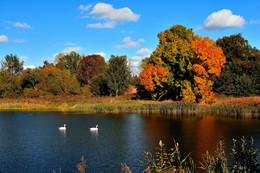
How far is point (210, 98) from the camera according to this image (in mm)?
48688

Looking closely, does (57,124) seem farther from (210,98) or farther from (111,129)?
(210,98)

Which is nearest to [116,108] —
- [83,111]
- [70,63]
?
[83,111]

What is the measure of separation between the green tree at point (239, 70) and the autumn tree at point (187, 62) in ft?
12.4

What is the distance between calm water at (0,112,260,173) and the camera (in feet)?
60.2

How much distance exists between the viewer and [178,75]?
53.2 meters

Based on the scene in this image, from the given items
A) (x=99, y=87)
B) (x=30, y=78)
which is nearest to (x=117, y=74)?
(x=99, y=87)

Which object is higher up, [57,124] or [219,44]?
[219,44]

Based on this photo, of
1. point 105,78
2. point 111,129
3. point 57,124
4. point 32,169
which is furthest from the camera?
point 105,78

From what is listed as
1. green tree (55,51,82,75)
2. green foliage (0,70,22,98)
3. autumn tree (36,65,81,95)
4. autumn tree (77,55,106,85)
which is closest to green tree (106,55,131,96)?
autumn tree (36,65,81,95)

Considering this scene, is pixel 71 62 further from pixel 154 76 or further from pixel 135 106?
pixel 135 106

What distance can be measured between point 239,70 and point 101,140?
41.4 m

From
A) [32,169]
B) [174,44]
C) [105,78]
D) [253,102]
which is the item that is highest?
[174,44]

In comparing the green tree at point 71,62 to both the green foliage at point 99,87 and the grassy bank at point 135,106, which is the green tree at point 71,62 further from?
the grassy bank at point 135,106

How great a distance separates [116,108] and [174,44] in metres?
15.9
